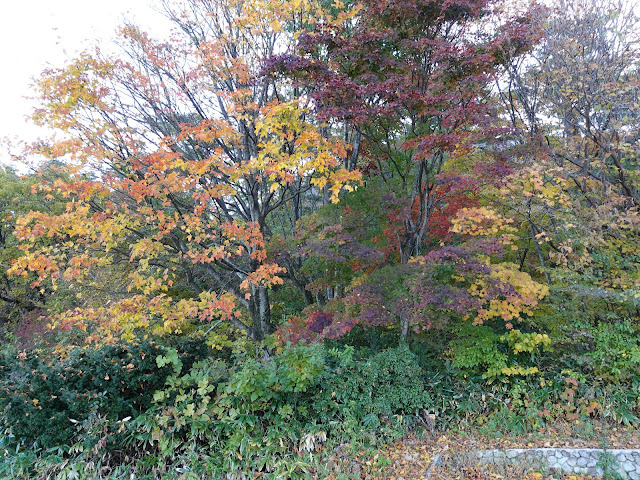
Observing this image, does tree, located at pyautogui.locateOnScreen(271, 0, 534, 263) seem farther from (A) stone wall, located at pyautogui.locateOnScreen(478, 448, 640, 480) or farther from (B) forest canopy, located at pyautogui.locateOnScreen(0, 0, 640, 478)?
(A) stone wall, located at pyautogui.locateOnScreen(478, 448, 640, 480)

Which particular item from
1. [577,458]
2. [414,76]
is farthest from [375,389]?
[414,76]

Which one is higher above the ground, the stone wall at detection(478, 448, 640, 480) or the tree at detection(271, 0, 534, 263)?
the tree at detection(271, 0, 534, 263)

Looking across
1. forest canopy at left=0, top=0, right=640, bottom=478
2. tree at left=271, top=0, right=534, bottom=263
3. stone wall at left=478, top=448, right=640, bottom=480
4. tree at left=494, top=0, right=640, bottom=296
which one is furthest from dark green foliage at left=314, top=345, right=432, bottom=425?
tree at left=494, top=0, right=640, bottom=296

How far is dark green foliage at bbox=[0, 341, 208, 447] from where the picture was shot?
12.5 ft

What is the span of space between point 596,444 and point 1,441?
668 cm

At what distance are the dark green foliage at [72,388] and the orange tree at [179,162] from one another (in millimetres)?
706

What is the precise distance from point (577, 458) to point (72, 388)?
5632 millimetres

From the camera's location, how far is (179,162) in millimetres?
5059

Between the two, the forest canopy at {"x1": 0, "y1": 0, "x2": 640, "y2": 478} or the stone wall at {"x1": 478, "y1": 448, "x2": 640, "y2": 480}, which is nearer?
the stone wall at {"x1": 478, "y1": 448, "x2": 640, "y2": 480}

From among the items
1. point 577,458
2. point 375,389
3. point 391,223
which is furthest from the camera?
point 391,223

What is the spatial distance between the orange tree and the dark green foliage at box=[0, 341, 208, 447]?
71cm

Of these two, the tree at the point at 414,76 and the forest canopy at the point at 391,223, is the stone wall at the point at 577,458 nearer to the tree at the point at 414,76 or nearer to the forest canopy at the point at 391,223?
the forest canopy at the point at 391,223

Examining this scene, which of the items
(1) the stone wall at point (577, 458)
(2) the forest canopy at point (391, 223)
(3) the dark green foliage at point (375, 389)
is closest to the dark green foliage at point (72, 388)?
(2) the forest canopy at point (391, 223)

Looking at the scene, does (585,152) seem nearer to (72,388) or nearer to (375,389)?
(375,389)
